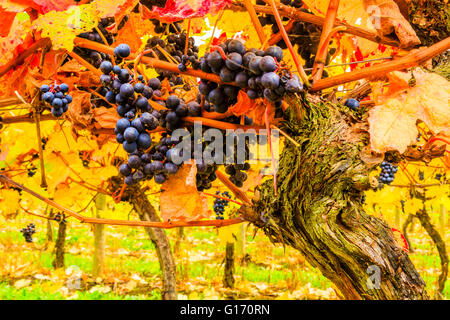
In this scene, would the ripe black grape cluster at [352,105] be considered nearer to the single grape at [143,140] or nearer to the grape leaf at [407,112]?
the grape leaf at [407,112]

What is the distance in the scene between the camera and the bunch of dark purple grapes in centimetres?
65

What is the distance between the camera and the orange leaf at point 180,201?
879 mm

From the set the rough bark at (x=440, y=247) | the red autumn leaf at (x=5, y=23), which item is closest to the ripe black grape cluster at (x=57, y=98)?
the red autumn leaf at (x=5, y=23)

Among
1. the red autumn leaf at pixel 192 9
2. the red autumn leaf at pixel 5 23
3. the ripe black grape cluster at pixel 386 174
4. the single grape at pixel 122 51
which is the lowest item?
the ripe black grape cluster at pixel 386 174

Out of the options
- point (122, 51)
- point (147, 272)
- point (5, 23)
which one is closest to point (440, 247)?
point (147, 272)

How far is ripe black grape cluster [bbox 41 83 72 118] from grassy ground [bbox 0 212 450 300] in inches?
114

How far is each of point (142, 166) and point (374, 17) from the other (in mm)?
661

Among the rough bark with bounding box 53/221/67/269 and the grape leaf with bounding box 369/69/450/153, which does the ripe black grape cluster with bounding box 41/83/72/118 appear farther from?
the rough bark with bounding box 53/221/67/269

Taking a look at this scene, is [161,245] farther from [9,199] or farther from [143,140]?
[143,140]

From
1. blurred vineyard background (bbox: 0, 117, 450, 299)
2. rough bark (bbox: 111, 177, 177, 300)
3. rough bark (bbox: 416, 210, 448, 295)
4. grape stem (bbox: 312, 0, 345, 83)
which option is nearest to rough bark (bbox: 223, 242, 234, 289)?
blurred vineyard background (bbox: 0, 117, 450, 299)

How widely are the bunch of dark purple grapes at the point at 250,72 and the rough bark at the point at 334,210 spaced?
3.4 inches
